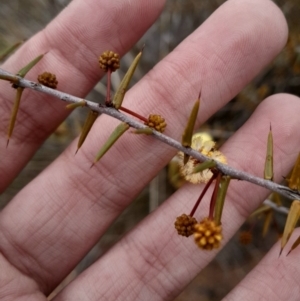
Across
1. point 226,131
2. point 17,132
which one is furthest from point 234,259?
point 17,132

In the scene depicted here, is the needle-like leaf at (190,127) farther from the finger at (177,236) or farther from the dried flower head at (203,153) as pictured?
the finger at (177,236)

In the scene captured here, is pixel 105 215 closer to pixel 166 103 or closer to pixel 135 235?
pixel 135 235

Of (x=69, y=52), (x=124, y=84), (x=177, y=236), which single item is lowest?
(x=177, y=236)

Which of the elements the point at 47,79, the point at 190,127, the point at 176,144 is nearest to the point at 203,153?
the point at 176,144

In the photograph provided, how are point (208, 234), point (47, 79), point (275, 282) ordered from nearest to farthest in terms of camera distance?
point (208, 234) < point (47, 79) < point (275, 282)

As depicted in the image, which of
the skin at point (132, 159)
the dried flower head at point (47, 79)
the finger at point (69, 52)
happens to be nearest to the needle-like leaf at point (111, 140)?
the dried flower head at point (47, 79)

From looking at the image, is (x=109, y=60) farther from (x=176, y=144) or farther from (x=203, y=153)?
(x=203, y=153)

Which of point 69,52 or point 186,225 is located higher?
point 69,52
